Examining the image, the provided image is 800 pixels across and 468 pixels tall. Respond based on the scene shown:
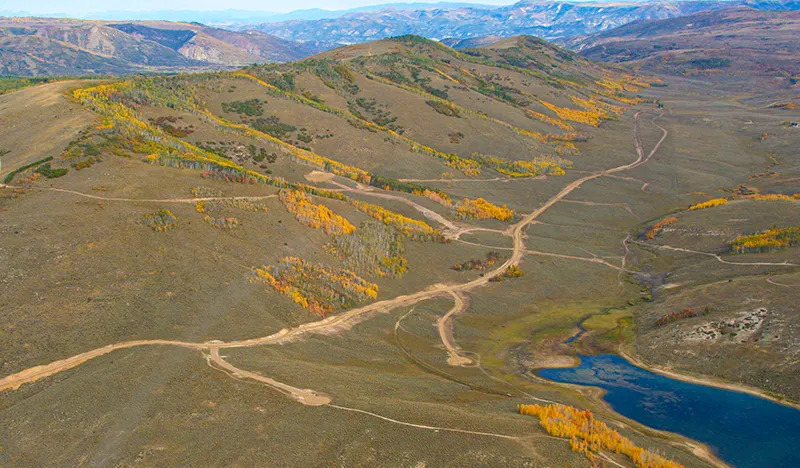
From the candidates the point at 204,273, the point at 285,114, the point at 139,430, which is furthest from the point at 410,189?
the point at 139,430

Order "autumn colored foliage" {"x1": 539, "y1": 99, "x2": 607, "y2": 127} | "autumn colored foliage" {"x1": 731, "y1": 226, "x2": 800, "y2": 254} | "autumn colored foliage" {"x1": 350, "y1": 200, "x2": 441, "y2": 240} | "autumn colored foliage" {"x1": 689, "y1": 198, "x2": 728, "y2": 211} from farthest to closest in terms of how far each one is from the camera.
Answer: "autumn colored foliage" {"x1": 539, "y1": 99, "x2": 607, "y2": 127}
"autumn colored foliage" {"x1": 689, "y1": 198, "x2": 728, "y2": 211}
"autumn colored foliage" {"x1": 350, "y1": 200, "x2": 441, "y2": 240}
"autumn colored foliage" {"x1": 731, "y1": 226, "x2": 800, "y2": 254}

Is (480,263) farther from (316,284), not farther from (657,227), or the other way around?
(657,227)

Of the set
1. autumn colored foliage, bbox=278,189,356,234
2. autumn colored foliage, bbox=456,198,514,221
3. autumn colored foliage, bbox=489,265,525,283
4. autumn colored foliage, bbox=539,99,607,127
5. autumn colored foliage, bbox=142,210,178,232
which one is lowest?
autumn colored foliage, bbox=489,265,525,283

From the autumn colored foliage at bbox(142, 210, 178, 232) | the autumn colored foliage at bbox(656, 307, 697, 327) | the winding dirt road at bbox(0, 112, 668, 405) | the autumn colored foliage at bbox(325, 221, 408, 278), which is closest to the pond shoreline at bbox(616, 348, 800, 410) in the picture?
the autumn colored foliage at bbox(656, 307, 697, 327)

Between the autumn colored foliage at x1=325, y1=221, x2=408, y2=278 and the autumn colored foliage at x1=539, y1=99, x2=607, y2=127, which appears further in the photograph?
the autumn colored foliage at x1=539, y1=99, x2=607, y2=127

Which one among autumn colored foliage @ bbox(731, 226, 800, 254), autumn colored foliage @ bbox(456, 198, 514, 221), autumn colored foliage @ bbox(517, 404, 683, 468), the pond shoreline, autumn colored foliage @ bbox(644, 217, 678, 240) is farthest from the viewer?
autumn colored foliage @ bbox(456, 198, 514, 221)

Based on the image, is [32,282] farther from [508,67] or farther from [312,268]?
[508,67]

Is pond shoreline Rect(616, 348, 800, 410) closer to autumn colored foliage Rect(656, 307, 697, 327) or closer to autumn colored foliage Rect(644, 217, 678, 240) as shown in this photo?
autumn colored foliage Rect(656, 307, 697, 327)

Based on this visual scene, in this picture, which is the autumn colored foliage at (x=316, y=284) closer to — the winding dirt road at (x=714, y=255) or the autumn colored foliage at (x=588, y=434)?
the autumn colored foliage at (x=588, y=434)
